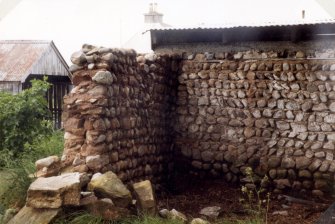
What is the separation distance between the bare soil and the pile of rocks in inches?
55.1

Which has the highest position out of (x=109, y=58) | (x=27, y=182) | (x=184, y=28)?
(x=184, y=28)

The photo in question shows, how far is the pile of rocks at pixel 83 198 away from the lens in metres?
4.64

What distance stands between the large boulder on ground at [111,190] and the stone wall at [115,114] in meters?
0.50

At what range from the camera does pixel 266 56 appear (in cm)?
765

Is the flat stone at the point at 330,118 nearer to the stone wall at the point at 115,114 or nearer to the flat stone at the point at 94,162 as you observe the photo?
the stone wall at the point at 115,114

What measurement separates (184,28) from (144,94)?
155 cm

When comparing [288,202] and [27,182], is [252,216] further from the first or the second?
[27,182]

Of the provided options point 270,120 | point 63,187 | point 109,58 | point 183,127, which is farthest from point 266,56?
point 63,187

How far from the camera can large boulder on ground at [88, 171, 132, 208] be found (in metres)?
5.05

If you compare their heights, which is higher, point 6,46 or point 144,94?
point 6,46

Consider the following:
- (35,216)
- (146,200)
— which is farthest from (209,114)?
(35,216)

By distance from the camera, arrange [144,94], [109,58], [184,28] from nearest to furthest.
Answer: [109,58] → [144,94] → [184,28]

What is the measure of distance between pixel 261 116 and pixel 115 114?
2868 mm

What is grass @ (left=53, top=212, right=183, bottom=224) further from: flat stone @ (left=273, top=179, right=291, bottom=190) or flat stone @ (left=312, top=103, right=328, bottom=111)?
flat stone @ (left=312, top=103, right=328, bottom=111)
